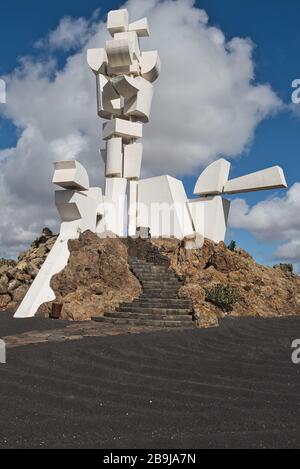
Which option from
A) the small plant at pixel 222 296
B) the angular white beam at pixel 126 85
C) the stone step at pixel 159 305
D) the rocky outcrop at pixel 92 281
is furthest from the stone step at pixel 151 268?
the angular white beam at pixel 126 85

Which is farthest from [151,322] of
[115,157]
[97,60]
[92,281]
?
[97,60]

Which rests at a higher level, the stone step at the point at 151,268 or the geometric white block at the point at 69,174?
the geometric white block at the point at 69,174

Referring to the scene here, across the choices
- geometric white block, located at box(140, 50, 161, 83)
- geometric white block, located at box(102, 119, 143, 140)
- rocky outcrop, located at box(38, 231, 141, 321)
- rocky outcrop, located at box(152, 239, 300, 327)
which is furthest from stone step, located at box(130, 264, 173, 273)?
geometric white block, located at box(140, 50, 161, 83)

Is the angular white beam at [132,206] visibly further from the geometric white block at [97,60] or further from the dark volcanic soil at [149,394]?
the dark volcanic soil at [149,394]

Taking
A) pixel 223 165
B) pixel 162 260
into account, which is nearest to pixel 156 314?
pixel 162 260

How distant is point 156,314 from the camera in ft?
37.0

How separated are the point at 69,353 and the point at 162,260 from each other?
29.5ft

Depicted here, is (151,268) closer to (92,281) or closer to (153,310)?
(92,281)

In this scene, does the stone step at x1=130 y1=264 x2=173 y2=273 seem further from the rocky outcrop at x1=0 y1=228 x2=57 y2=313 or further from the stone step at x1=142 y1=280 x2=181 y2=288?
the rocky outcrop at x1=0 y1=228 x2=57 y2=313

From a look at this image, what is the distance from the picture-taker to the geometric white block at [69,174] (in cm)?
1354

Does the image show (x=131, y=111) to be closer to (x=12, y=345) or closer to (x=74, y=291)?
(x=74, y=291)

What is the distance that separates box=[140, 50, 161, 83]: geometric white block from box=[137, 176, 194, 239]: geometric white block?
192 inches

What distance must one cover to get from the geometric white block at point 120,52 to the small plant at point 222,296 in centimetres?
1087

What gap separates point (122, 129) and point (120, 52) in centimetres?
322
